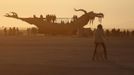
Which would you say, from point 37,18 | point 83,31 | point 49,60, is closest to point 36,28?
point 37,18

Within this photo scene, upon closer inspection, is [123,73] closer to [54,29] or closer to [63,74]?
[63,74]

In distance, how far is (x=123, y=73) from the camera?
22141 mm

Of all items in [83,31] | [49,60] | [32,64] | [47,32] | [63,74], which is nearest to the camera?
[63,74]

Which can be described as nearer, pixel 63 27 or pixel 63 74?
pixel 63 74

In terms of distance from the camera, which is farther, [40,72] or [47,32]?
[47,32]

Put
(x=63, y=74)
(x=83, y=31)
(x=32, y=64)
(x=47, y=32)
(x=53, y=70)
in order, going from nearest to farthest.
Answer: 1. (x=63, y=74)
2. (x=53, y=70)
3. (x=32, y=64)
4. (x=83, y=31)
5. (x=47, y=32)

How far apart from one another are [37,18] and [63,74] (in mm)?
66366

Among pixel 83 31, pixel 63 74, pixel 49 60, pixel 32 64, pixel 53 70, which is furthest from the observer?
pixel 83 31

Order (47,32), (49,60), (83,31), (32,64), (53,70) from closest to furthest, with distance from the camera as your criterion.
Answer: (53,70) → (32,64) → (49,60) → (83,31) → (47,32)

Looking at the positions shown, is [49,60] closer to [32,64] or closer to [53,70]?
[32,64]

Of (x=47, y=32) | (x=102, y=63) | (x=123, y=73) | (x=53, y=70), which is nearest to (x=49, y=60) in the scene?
(x=102, y=63)

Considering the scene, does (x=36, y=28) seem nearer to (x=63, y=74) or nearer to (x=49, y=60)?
(x=49, y=60)

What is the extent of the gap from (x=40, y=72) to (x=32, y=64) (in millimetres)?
3909

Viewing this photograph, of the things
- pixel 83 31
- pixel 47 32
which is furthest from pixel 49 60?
pixel 47 32
